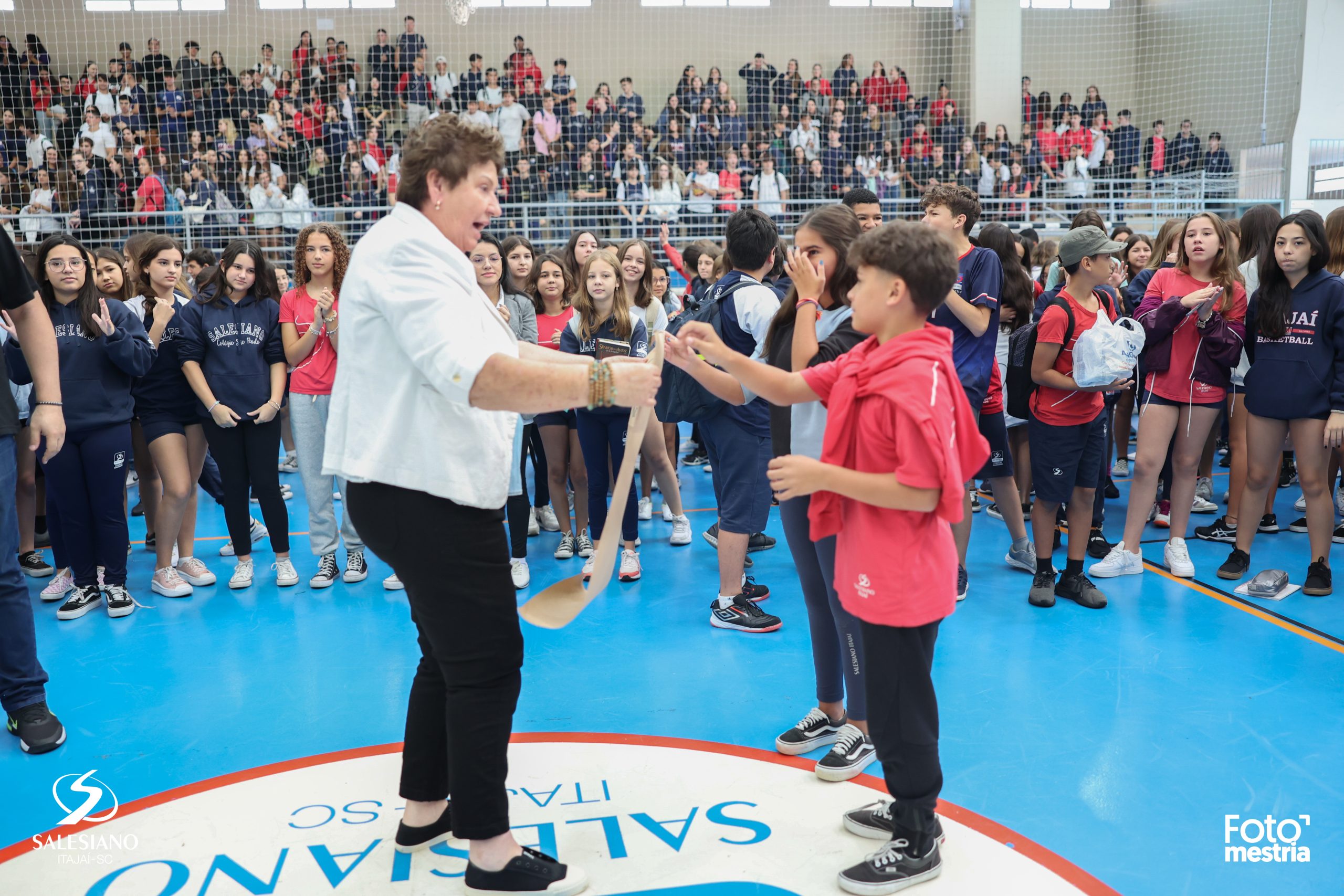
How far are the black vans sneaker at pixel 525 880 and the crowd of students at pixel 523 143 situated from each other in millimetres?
9198

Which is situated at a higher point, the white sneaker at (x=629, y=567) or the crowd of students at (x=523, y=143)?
the crowd of students at (x=523, y=143)

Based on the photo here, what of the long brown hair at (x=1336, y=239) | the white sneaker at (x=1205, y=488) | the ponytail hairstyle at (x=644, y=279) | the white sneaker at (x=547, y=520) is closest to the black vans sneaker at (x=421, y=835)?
the ponytail hairstyle at (x=644, y=279)

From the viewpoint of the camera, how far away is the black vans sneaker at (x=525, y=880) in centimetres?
209

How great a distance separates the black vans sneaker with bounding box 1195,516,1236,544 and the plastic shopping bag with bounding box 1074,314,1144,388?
5.23 ft

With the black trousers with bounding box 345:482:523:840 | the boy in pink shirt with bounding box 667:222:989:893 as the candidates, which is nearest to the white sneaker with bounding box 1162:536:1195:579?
the boy in pink shirt with bounding box 667:222:989:893

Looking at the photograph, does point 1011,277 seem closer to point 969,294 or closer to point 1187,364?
point 1187,364

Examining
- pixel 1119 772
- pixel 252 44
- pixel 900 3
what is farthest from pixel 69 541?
pixel 900 3

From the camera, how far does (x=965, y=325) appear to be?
3.64 meters

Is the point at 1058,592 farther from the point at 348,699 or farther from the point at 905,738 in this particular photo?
the point at 348,699

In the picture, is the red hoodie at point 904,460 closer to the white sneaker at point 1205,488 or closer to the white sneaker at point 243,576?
the white sneaker at point 243,576

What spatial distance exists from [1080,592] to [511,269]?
341 cm

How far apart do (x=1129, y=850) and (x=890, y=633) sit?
861 mm

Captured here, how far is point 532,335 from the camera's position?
4.91m

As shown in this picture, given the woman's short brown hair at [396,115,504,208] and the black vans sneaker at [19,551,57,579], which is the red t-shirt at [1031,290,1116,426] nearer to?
the woman's short brown hair at [396,115,504,208]
